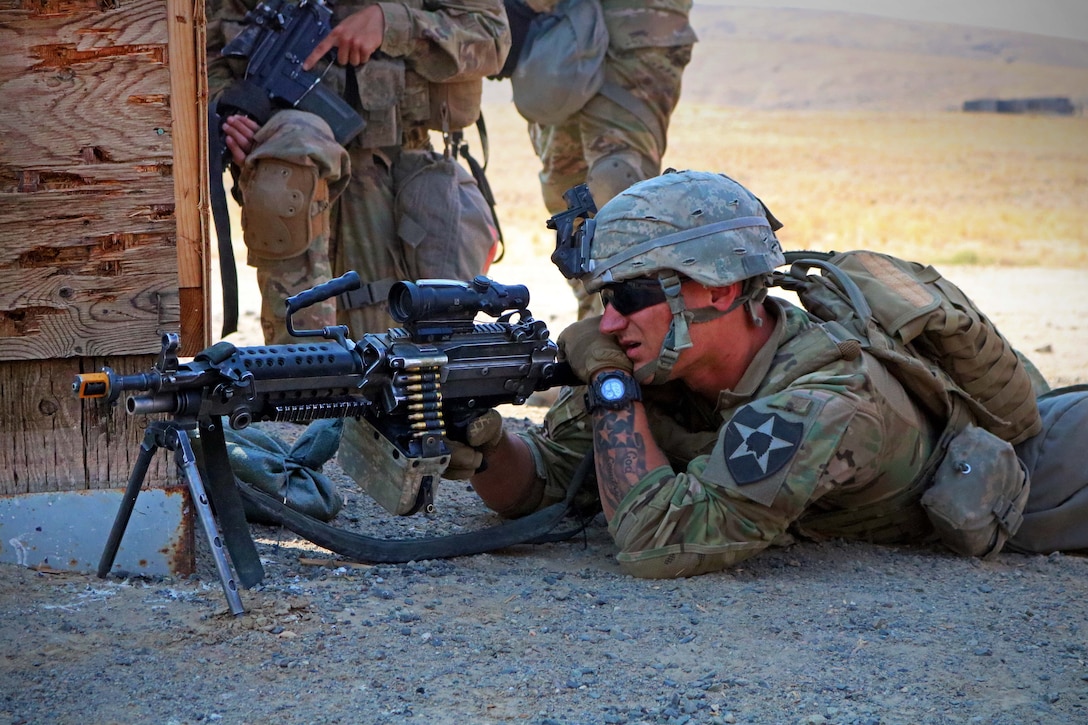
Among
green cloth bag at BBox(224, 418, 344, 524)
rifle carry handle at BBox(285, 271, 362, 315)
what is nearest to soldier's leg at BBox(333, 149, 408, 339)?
green cloth bag at BBox(224, 418, 344, 524)

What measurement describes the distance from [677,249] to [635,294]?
0.19 metres

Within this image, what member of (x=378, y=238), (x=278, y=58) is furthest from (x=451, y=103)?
(x=278, y=58)

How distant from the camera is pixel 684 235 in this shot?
12.6ft

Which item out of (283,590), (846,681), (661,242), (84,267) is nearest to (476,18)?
(661,242)

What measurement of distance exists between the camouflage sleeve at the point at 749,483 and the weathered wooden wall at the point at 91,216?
136cm

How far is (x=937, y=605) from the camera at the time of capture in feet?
12.4

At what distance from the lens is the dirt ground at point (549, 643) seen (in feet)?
9.52

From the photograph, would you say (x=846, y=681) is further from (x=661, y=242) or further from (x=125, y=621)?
(x=125, y=621)

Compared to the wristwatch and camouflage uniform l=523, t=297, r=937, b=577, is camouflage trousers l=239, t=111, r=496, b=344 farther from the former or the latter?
camouflage uniform l=523, t=297, r=937, b=577

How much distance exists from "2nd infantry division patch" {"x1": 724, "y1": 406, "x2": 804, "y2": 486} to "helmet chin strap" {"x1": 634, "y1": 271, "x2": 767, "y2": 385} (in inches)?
11.0

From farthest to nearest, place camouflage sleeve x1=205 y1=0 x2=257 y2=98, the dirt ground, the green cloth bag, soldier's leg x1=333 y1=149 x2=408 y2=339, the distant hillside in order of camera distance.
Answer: the distant hillside, soldier's leg x1=333 y1=149 x2=408 y2=339, camouflage sleeve x1=205 y1=0 x2=257 y2=98, the green cloth bag, the dirt ground

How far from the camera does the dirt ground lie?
2.90 m

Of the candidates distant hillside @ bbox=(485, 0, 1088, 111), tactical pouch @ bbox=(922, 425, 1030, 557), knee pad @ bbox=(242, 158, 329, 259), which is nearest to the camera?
tactical pouch @ bbox=(922, 425, 1030, 557)

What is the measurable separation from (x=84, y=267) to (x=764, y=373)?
1.99m
